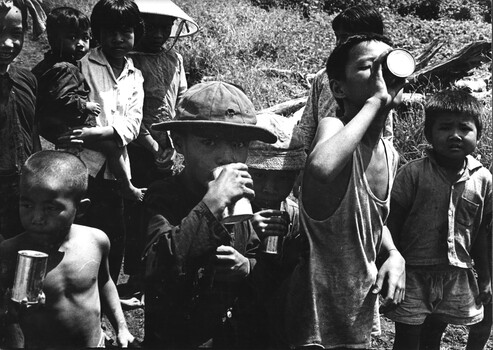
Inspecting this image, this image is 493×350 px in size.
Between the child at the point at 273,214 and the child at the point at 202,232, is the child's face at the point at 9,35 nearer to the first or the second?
the child at the point at 202,232

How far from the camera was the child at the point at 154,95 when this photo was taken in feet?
13.4

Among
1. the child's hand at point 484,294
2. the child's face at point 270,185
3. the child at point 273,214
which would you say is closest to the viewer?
the child at point 273,214

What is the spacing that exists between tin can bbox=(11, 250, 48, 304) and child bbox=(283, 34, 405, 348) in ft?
3.08

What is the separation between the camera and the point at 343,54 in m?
2.88

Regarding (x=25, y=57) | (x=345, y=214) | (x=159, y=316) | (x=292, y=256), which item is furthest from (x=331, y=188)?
(x=25, y=57)

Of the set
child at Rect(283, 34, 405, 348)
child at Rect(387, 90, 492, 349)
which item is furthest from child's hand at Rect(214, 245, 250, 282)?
child at Rect(387, 90, 492, 349)

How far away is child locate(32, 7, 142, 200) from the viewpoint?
3.41 meters

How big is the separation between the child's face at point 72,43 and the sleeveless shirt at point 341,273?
1.51m

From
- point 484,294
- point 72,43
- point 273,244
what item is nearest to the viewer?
point 273,244

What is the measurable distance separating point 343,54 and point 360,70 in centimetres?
11

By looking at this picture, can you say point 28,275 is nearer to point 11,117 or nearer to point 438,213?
point 11,117

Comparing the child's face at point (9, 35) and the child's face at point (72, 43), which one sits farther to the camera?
the child's face at point (72, 43)

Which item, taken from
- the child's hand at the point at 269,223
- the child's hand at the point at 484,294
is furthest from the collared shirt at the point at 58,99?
the child's hand at the point at 484,294

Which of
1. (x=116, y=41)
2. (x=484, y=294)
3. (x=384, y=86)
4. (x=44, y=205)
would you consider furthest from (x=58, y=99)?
(x=484, y=294)
